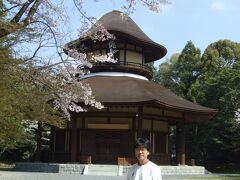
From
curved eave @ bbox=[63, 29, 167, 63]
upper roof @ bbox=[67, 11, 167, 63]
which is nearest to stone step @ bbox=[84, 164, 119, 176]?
curved eave @ bbox=[63, 29, 167, 63]

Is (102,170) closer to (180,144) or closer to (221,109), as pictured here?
(180,144)

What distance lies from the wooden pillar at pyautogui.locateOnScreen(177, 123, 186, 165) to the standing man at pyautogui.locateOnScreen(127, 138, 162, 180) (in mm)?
23681

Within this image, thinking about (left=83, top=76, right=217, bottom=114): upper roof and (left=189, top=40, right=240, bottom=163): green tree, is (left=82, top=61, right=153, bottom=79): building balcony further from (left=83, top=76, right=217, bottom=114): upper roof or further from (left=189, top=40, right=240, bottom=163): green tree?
(left=189, top=40, right=240, bottom=163): green tree

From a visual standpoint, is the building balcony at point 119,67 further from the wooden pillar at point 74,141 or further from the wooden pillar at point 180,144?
the wooden pillar at point 74,141

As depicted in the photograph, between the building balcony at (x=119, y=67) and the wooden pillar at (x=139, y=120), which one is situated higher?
the building balcony at (x=119, y=67)

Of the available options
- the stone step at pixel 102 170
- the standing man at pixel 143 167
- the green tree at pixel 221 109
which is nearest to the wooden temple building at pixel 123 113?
the stone step at pixel 102 170

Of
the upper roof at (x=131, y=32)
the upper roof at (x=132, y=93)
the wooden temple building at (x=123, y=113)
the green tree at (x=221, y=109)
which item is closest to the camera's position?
the upper roof at (x=132, y=93)

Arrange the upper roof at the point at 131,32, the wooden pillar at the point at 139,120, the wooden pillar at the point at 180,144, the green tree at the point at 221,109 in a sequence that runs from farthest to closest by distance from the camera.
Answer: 1. the green tree at the point at 221,109
2. the upper roof at the point at 131,32
3. the wooden pillar at the point at 180,144
4. the wooden pillar at the point at 139,120

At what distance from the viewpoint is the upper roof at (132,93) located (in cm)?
2466

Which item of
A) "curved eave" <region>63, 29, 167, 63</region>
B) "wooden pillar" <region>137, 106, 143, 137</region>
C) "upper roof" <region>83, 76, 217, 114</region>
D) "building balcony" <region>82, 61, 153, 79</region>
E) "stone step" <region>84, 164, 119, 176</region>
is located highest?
"curved eave" <region>63, 29, 167, 63</region>

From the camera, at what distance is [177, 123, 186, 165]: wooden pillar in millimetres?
28359

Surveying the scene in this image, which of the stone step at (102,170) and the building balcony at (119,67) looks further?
the building balcony at (119,67)

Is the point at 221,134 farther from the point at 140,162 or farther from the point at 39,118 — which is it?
the point at 140,162

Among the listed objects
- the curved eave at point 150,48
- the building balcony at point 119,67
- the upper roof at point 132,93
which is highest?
the curved eave at point 150,48
